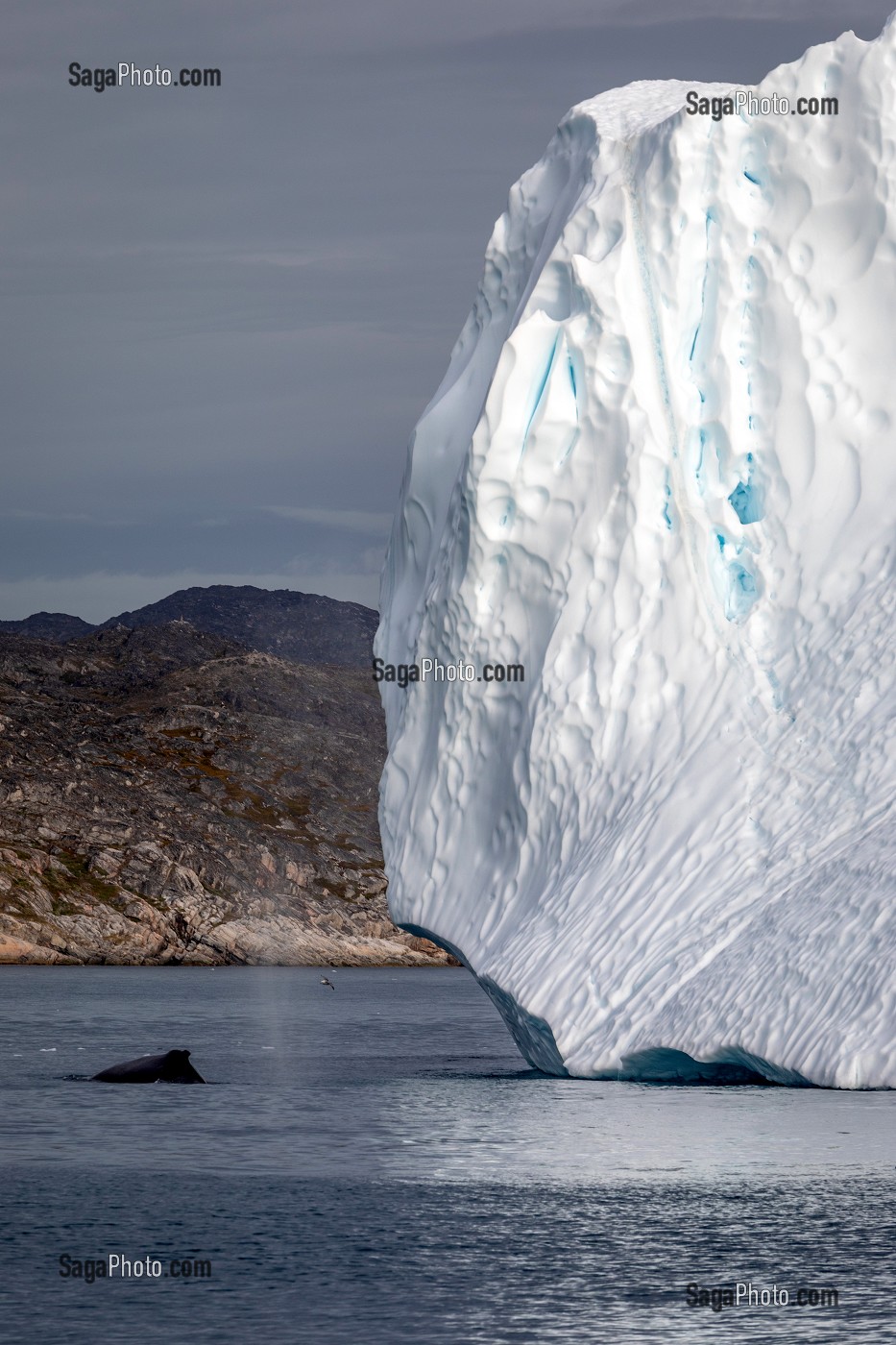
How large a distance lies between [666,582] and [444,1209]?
14.1 metres

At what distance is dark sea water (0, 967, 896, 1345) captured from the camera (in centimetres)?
1417

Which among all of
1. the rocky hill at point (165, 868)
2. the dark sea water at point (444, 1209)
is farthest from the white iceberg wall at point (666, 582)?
the rocky hill at point (165, 868)

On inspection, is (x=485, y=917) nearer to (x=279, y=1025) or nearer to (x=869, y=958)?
(x=869, y=958)

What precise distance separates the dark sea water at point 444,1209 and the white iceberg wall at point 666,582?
281 cm

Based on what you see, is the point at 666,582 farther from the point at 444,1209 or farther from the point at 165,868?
the point at 165,868

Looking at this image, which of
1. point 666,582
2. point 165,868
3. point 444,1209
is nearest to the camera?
point 444,1209

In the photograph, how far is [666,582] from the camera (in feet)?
101

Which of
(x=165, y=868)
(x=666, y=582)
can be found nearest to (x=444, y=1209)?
(x=666, y=582)

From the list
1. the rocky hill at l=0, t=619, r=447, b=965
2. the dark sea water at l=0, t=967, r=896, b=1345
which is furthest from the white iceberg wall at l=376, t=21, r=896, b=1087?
the rocky hill at l=0, t=619, r=447, b=965

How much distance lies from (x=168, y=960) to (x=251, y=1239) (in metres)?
136

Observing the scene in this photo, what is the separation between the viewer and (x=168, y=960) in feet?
495

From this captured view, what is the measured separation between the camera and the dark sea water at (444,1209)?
1417 centimetres

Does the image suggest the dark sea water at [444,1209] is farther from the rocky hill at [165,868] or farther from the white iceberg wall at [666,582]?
the rocky hill at [165,868]

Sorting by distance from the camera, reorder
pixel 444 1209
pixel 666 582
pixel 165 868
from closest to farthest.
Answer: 1. pixel 444 1209
2. pixel 666 582
3. pixel 165 868
